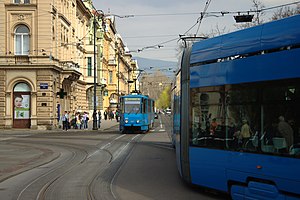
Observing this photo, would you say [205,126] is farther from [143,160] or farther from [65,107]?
[65,107]

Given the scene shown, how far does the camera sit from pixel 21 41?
1828 inches

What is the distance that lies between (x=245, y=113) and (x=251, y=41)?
1.27 meters

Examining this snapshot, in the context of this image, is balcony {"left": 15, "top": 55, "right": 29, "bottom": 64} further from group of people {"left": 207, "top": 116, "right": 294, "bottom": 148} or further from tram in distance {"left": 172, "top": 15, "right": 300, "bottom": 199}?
group of people {"left": 207, "top": 116, "right": 294, "bottom": 148}

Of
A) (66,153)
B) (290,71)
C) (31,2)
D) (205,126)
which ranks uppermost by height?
(31,2)

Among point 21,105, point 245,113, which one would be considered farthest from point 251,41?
point 21,105

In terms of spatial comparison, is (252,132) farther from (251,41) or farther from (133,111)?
(133,111)

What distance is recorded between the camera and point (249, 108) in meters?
8.59

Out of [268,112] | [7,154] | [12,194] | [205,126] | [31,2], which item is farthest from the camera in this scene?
[31,2]

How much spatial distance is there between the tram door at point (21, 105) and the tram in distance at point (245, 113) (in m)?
37.1

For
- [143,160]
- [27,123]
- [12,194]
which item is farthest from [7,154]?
[27,123]

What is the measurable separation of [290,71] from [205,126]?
2719mm

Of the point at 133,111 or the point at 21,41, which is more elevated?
the point at 21,41

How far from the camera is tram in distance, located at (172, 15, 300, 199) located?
Answer: 7.61 meters

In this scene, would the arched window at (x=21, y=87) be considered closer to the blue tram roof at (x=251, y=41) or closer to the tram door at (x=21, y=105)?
the tram door at (x=21, y=105)
